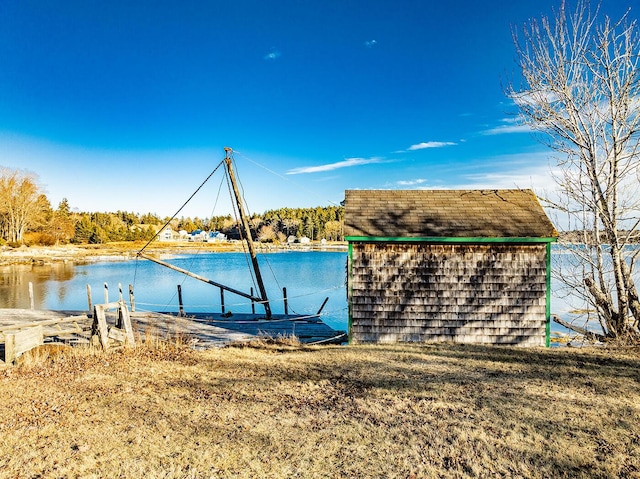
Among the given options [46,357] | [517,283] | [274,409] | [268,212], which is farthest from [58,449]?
[268,212]

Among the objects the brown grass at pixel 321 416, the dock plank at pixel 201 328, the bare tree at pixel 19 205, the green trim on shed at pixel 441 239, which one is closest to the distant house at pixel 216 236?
the bare tree at pixel 19 205

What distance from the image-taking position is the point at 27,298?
90.8 ft

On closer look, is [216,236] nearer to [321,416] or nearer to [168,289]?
[168,289]

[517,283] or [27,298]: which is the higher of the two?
[517,283]

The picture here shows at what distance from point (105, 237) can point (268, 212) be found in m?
79.6

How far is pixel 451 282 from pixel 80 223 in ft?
323

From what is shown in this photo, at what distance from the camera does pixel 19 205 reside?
65188 millimetres

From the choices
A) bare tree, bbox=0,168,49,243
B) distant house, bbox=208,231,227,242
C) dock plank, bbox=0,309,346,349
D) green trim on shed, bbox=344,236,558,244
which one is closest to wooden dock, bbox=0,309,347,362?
dock plank, bbox=0,309,346,349

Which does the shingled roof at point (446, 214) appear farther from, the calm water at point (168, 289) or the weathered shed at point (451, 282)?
the calm water at point (168, 289)

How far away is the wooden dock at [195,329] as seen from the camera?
11031 millimetres

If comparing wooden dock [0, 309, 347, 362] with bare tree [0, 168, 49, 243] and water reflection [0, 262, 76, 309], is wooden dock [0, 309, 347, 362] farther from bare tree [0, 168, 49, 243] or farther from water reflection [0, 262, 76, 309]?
bare tree [0, 168, 49, 243]

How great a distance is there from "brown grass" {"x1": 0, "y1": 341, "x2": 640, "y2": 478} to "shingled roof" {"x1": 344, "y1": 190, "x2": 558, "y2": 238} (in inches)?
127

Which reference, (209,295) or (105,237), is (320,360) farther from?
(105,237)

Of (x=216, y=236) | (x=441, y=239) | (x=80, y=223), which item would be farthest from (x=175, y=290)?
(x=216, y=236)
